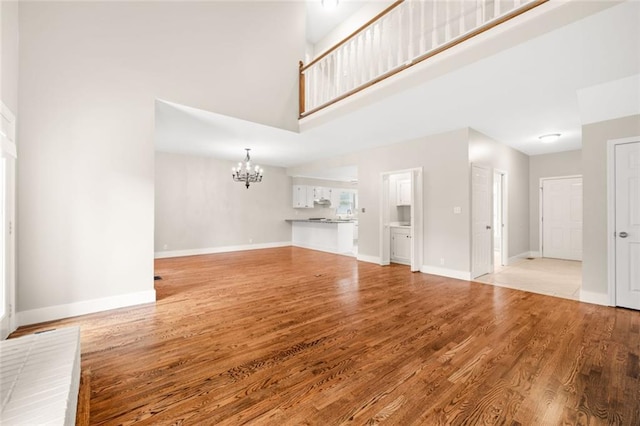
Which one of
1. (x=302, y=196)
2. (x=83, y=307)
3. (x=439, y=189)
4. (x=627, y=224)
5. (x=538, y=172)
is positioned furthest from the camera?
(x=302, y=196)

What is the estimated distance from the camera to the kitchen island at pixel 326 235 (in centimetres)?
788

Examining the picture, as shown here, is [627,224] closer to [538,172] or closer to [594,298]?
[594,298]

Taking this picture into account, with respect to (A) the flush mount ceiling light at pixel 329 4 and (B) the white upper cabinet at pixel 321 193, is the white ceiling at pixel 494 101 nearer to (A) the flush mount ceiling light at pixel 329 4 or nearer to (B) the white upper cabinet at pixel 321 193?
(A) the flush mount ceiling light at pixel 329 4

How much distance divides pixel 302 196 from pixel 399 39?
6513 millimetres

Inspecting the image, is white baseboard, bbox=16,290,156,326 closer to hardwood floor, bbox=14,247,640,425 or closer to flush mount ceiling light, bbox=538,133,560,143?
hardwood floor, bbox=14,247,640,425

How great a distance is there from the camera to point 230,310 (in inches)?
→ 130

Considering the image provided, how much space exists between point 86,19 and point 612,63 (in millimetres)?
5919

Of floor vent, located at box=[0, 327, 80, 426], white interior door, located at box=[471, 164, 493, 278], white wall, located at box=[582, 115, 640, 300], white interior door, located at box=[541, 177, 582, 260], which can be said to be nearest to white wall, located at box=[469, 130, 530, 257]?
→ white interior door, located at box=[471, 164, 493, 278]

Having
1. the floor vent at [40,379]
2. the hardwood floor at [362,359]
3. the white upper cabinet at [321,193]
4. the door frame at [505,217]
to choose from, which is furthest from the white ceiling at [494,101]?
the white upper cabinet at [321,193]

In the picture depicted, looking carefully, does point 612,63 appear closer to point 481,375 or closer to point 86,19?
point 481,375

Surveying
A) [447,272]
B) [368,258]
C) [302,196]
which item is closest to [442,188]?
[447,272]

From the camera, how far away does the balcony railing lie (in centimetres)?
297

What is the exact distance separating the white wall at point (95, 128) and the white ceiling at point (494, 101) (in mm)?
547

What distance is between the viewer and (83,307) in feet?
10.5
